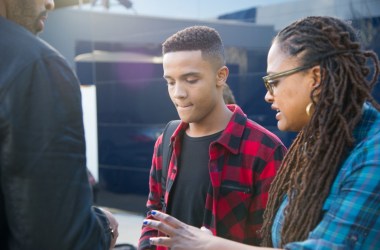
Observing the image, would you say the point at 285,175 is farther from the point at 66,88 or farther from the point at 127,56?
the point at 127,56

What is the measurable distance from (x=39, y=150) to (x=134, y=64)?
326 inches

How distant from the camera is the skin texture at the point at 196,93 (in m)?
2.64

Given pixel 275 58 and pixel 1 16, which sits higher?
pixel 1 16

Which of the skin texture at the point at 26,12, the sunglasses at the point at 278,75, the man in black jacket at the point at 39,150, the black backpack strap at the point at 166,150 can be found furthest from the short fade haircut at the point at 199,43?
the man in black jacket at the point at 39,150

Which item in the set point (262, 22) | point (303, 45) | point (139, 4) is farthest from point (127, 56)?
point (303, 45)

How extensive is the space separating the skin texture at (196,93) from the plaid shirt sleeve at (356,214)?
118 cm

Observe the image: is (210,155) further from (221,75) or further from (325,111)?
(325,111)

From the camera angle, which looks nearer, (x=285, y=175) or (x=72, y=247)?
(x=72, y=247)

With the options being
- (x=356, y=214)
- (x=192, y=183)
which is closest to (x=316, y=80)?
(x=356, y=214)

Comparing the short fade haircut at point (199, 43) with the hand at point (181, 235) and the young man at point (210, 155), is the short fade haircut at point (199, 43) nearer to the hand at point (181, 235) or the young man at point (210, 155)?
the young man at point (210, 155)

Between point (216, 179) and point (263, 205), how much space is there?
245 millimetres

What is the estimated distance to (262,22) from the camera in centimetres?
743

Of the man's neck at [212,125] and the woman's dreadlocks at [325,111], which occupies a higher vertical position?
the woman's dreadlocks at [325,111]

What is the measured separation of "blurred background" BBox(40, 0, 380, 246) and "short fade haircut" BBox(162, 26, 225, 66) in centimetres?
438
